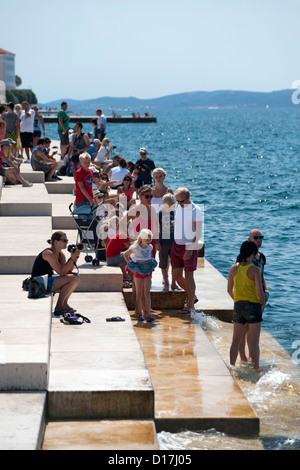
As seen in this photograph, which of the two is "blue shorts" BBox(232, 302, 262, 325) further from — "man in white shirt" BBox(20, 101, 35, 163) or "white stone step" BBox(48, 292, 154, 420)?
"man in white shirt" BBox(20, 101, 35, 163)

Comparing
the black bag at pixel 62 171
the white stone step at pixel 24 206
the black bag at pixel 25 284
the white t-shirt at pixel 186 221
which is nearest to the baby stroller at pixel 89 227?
the white t-shirt at pixel 186 221

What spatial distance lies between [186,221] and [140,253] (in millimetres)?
801

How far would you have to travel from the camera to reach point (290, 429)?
7129 millimetres

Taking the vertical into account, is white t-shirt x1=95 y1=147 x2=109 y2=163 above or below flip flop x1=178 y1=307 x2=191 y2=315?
above

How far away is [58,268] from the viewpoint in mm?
8961

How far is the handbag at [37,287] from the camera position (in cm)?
A: 895

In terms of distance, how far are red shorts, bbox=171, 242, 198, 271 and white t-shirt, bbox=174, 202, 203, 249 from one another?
0.19 meters

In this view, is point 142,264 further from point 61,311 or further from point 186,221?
point 61,311

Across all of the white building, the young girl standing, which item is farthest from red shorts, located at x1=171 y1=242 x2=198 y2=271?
the white building

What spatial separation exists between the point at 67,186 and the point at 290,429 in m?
12.5

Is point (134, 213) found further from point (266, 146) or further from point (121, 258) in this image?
point (266, 146)

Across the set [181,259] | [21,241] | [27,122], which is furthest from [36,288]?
[27,122]

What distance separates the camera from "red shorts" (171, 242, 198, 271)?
1007 cm

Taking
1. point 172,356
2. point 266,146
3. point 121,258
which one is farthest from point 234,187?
point 266,146
